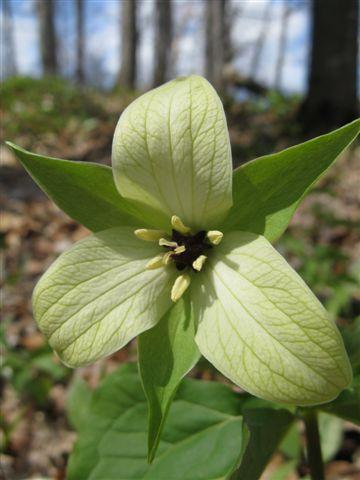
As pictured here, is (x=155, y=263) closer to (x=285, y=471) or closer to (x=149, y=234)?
(x=149, y=234)

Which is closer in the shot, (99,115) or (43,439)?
(43,439)

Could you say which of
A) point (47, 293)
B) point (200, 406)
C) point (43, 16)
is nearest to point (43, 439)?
point (200, 406)

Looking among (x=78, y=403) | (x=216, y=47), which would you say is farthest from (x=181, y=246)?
(x=216, y=47)

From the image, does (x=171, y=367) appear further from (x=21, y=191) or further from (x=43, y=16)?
(x=43, y=16)

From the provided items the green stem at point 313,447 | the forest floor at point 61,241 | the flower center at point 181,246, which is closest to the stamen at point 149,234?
the flower center at point 181,246

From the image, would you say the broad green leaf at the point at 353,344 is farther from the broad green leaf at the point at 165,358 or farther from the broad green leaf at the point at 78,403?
the broad green leaf at the point at 78,403
